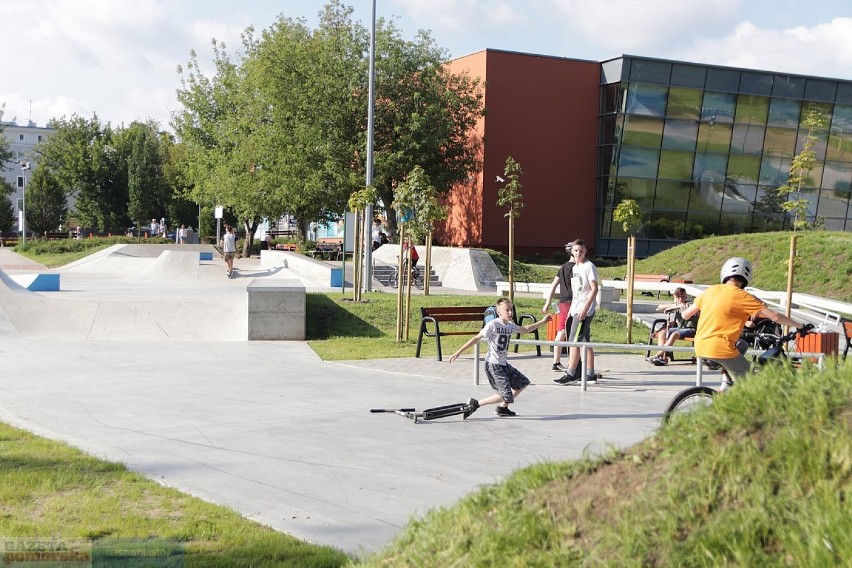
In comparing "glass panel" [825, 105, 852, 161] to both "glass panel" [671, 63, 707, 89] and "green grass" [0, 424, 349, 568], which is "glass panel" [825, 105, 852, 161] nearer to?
"glass panel" [671, 63, 707, 89]

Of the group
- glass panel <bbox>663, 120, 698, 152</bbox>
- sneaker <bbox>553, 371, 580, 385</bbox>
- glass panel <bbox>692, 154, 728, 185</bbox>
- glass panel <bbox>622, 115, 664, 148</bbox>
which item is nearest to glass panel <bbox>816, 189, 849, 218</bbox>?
glass panel <bbox>692, 154, 728, 185</bbox>

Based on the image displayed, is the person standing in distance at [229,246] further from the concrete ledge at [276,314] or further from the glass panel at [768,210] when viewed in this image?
the glass panel at [768,210]

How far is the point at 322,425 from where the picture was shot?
8383 millimetres

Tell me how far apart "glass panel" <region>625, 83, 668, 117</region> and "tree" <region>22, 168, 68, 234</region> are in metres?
46.0

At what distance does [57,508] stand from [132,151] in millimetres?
56531

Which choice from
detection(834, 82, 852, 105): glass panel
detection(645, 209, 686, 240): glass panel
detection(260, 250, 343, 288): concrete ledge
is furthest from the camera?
detection(834, 82, 852, 105): glass panel

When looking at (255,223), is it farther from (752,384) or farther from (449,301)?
(752,384)

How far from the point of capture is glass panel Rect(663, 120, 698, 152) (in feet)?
135

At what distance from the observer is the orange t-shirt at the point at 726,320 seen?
650 centimetres

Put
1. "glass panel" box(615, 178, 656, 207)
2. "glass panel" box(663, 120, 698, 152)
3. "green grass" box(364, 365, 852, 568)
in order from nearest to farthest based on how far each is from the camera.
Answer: "green grass" box(364, 365, 852, 568) → "glass panel" box(663, 120, 698, 152) → "glass panel" box(615, 178, 656, 207)

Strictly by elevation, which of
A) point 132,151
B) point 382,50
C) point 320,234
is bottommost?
point 320,234

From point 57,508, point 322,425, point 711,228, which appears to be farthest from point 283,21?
point 57,508

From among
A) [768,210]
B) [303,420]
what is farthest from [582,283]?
[768,210]

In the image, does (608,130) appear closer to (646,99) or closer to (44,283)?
(646,99)
